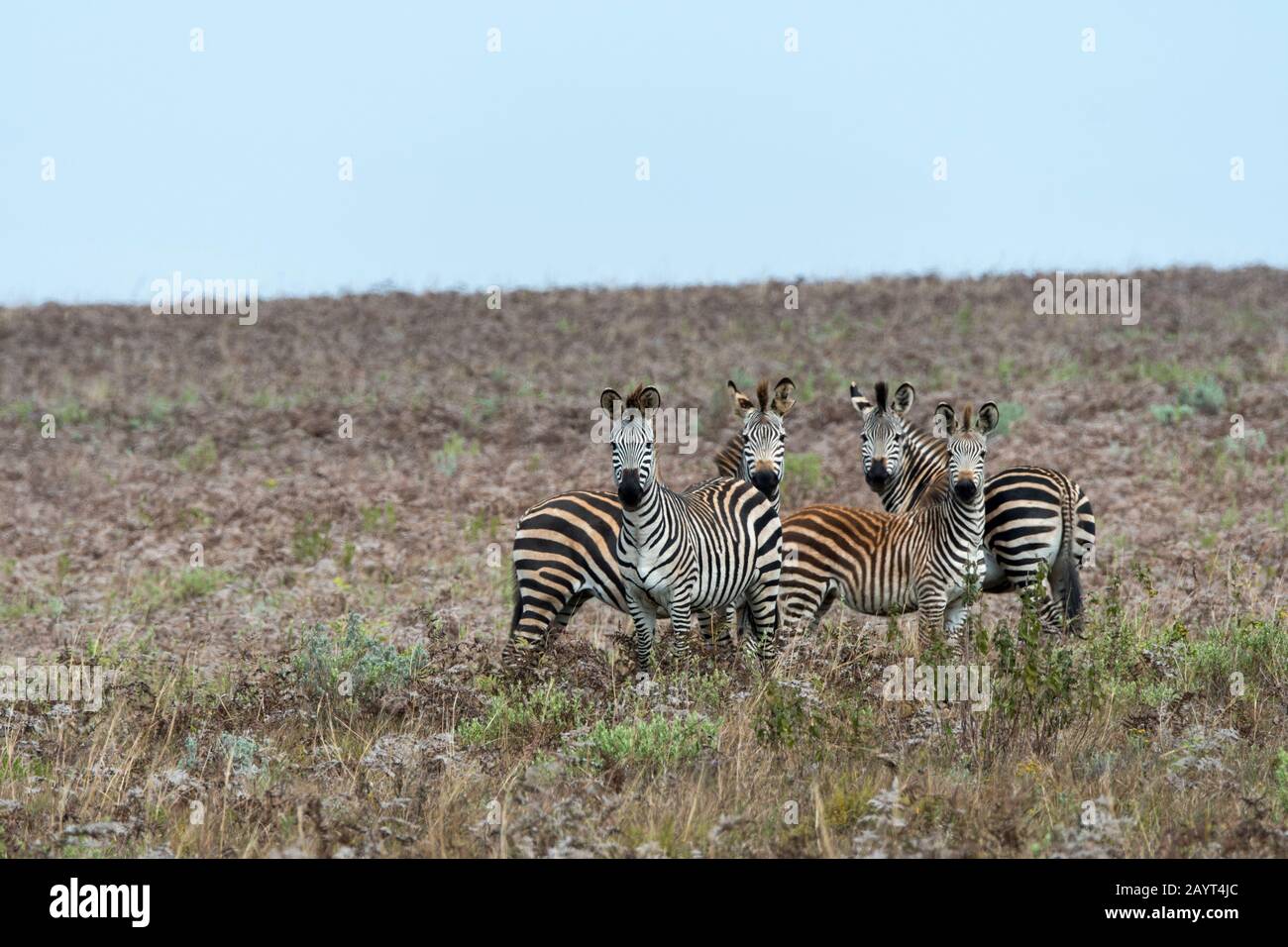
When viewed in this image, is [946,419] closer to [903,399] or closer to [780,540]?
[903,399]

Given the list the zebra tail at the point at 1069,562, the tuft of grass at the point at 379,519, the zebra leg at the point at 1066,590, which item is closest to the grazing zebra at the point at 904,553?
the zebra leg at the point at 1066,590

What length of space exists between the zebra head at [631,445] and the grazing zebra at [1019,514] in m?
3.19

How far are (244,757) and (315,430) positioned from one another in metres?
21.9

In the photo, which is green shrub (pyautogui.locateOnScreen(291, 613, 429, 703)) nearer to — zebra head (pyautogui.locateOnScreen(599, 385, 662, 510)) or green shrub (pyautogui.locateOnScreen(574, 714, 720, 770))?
zebra head (pyautogui.locateOnScreen(599, 385, 662, 510))

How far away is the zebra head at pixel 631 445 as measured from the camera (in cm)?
945

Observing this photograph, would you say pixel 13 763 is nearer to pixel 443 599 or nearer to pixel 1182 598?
pixel 443 599

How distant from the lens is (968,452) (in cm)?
1126

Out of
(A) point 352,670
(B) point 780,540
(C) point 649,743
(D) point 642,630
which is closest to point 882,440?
(B) point 780,540

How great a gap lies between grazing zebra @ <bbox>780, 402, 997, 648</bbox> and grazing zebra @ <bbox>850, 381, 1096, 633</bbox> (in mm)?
715

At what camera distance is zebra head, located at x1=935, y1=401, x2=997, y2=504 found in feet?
36.4

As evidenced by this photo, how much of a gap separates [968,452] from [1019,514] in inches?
59.1

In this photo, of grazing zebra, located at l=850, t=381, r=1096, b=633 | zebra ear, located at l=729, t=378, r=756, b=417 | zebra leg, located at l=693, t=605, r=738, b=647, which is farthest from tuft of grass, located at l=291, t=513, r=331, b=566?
grazing zebra, located at l=850, t=381, r=1096, b=633

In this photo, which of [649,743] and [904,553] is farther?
[904,553]
